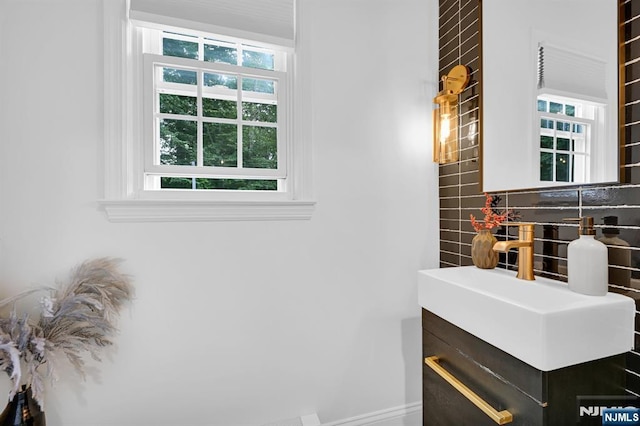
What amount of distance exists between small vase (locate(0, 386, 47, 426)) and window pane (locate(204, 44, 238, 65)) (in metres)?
1.45

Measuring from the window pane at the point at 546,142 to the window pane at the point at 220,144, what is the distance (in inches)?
49.3

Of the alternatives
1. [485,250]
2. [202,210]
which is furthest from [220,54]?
[485,250]

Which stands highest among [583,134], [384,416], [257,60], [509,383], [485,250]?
[257,60]

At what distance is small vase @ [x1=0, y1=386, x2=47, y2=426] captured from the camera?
1004 mm

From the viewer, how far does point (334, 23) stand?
1.51 metres

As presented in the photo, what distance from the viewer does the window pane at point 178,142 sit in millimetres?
1350

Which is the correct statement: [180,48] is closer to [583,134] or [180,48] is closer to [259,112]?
[259,112]

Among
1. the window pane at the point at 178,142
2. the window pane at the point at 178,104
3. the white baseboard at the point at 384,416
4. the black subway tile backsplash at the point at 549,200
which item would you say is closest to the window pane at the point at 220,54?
the window pane at the point at 178,104

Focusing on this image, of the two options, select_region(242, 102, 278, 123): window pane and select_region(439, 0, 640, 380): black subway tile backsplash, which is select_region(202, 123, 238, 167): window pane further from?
select_region(439, 0, 640, 380): black subway tile backsplash

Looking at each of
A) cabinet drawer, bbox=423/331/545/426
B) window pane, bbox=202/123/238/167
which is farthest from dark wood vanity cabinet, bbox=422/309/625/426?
window pane, bbox=202/123/238/167

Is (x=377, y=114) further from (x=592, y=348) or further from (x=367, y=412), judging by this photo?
(x=367, y=412)

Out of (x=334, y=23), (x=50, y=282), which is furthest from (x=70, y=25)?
(x=334, y=23)

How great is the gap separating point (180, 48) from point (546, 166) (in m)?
1.58

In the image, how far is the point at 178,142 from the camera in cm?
136
